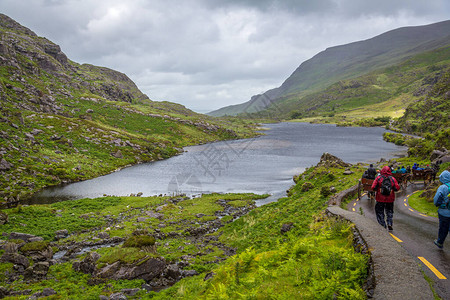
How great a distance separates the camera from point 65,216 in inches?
1499

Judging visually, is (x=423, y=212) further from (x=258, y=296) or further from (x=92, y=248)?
(x=92, y=248)

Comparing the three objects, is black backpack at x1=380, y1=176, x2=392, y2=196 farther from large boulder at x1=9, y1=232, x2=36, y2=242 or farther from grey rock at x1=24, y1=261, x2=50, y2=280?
large boulder at x1=9, y1=232, x2=36, y2=242

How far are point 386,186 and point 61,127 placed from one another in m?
101

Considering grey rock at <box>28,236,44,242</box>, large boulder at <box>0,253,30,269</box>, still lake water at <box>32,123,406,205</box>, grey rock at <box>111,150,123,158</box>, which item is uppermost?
grey rock at <box>111,150,123,158</box>

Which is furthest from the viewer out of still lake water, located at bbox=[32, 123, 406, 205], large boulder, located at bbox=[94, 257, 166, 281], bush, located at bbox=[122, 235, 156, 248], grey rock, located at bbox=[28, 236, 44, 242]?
still lake water, located at bbox=[32, 123, 406, 205]

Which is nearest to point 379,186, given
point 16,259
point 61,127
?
point 16,259

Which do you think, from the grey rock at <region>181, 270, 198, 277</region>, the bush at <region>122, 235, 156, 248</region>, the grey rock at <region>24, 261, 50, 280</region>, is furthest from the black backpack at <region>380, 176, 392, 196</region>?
the grey rock at <region>24, 261, 50, 280</region>

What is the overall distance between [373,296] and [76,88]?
573 ft

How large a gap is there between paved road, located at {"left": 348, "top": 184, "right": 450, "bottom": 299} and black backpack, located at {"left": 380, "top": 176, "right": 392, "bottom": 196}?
239cm

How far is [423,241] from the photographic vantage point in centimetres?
1319

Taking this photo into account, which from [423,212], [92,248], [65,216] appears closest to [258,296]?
[423,212]

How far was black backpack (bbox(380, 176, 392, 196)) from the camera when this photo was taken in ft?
47.7

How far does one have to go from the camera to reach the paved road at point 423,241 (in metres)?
9.21

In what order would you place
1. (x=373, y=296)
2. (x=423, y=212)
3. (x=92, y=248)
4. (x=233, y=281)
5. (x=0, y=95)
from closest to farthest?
(x=373, y=296), (x=233, y=281), (x=423, y=212), (x=92, y=248), (x=0, y=95)
